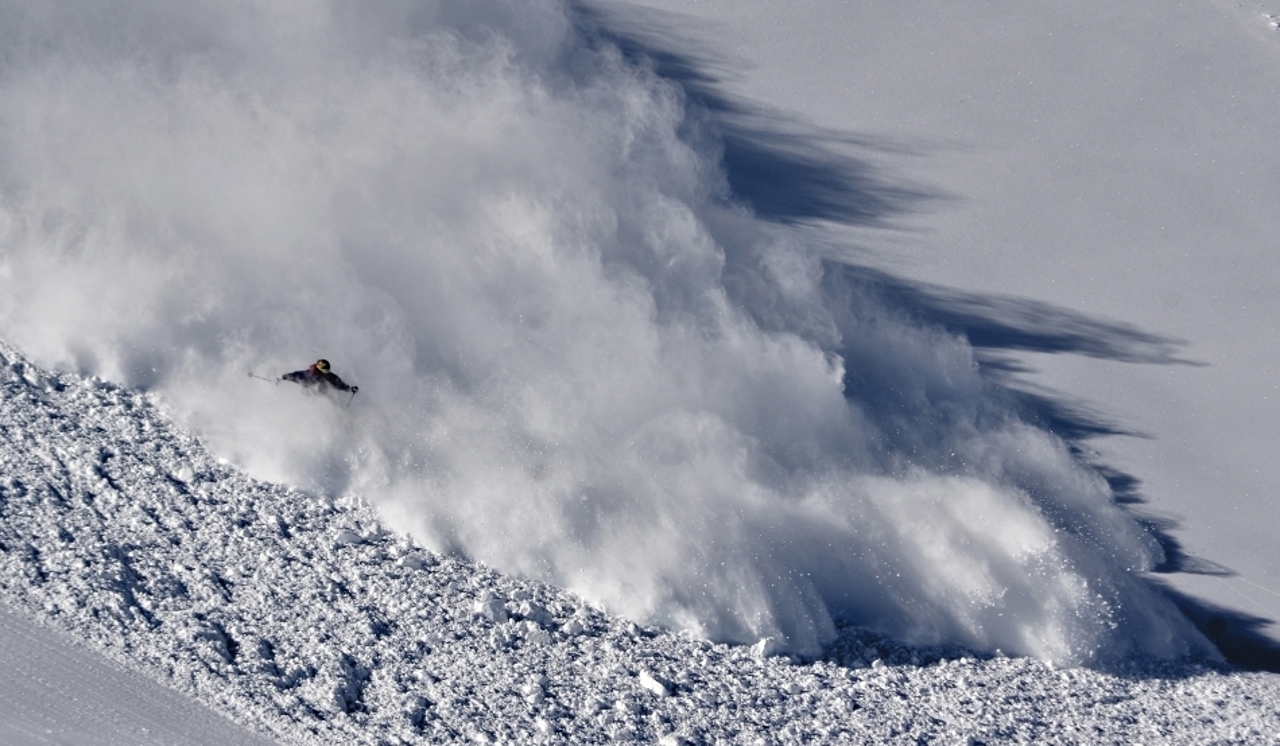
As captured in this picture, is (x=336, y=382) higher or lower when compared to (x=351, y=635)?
higher

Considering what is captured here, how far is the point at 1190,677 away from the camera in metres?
15.0

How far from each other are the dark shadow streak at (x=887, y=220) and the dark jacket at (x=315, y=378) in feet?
22.1

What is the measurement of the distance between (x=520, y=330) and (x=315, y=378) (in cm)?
276

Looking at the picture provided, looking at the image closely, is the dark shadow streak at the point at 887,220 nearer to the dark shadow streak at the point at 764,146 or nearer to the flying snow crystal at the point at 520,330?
the dark shadow streak at the point at 764,146

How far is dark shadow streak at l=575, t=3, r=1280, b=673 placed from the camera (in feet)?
53.9

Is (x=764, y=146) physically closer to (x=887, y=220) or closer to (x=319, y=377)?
(x=887, y=220)

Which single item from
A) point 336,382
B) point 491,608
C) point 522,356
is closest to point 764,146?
point 522,356

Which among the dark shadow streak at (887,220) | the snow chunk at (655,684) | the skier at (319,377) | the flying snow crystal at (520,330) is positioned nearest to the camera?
the snow chunk at (655,684)

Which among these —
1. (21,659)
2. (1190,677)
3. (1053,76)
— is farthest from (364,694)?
(1053,76)

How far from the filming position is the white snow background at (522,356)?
12664 mm

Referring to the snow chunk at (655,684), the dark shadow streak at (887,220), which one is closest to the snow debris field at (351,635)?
the snow chunk at (655,684)

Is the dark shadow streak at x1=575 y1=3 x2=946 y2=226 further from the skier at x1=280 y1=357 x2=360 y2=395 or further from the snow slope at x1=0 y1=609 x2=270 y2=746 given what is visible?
the snow slope at x1=0 y1=609 x2=270 y2=746

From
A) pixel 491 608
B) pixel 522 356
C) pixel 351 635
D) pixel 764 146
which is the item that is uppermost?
pixel 764 146

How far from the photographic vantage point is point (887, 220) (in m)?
18.7
